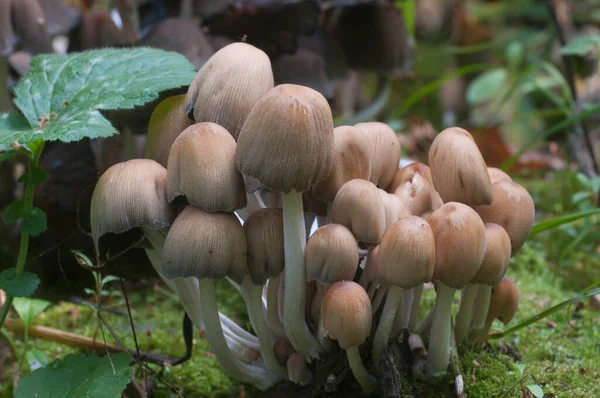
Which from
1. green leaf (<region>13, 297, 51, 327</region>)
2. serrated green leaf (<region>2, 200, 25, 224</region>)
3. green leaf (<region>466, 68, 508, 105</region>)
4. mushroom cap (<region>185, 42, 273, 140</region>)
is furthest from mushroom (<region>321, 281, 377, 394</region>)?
green leaf (<region>466, 68, 508, 105</region>)

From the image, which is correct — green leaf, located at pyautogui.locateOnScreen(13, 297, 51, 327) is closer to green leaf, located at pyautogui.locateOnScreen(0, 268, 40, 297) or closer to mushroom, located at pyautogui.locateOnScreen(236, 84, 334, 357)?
green leaf, located at pyautogui.locateOnScreen(0, 268, 40, 297)

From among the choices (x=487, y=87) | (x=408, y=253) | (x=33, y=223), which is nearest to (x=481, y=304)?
(x=408, y=253)

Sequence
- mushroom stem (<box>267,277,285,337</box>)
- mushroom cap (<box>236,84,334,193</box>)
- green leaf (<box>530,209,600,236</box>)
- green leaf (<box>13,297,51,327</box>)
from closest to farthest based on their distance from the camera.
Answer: mushroom cap (<box>236,84,334,193</box>) < mushroom stem (<box>267,277,285,337</box>) < green leaf (<box>530,209,600,236</box>) < green leaf (<box>13,297,51,327</box>)

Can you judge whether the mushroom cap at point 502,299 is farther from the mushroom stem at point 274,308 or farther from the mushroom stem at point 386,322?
the mushroom stem at point 274,308

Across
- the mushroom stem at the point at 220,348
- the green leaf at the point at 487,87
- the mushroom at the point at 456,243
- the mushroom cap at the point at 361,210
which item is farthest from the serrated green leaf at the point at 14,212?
the green leaf at the point at 487,87

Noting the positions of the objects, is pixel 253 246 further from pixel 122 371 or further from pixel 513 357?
pixel 513 357

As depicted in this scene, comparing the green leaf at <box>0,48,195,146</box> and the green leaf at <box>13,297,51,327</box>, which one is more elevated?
the green leaf at <box>0,48,195,146</box>
